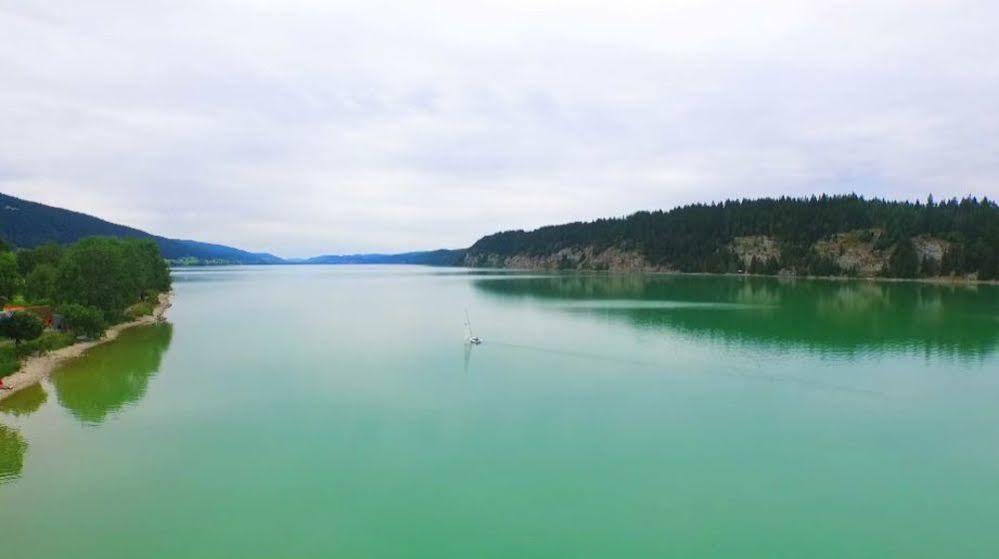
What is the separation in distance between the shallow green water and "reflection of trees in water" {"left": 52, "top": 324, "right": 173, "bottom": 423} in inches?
6.7

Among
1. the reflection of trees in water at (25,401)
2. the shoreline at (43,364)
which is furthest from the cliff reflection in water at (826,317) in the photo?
the shoreline at (43,364)

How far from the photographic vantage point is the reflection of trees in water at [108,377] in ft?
78.8

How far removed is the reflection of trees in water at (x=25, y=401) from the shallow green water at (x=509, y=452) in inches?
7.9

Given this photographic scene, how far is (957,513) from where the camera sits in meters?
14.4

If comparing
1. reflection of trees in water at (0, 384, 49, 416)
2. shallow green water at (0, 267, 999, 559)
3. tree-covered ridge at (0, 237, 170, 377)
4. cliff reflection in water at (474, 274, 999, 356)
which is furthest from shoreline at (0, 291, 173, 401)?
cliff reflection in water at (474, 274, 999, 356)

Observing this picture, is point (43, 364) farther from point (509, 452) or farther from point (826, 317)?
point (826, 317)

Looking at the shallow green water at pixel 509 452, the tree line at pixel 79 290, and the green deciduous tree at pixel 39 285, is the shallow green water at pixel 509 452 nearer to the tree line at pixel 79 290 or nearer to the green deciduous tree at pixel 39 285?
the tree line at pixel 79 290

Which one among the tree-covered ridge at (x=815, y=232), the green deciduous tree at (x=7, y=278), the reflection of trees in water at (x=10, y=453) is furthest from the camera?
the tree-covered ridge at (x=815, y=232)

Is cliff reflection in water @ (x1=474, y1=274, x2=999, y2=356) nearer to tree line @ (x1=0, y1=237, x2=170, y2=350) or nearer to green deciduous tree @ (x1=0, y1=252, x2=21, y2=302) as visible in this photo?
tree line @ (x1=0, y1=237, x2=170, y2=350)

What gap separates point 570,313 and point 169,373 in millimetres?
36796

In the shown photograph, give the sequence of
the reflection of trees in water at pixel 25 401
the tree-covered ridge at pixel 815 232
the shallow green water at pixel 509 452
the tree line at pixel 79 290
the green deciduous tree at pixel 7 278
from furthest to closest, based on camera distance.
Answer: the tree-covered ridge at pixel 815 232 < the green deciduous tree at pixel 7 278 < the tree line at pixel 79 290 < the reflection of trees in water at pixel 25 401 < the shallow green water at pixel 509 452

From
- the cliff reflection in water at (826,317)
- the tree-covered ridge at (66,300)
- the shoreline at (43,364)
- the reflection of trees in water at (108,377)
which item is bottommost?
the cliff reflection in water at (826,317)

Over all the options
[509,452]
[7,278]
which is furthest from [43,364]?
[509,452]

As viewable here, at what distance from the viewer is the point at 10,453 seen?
60.1 feet
